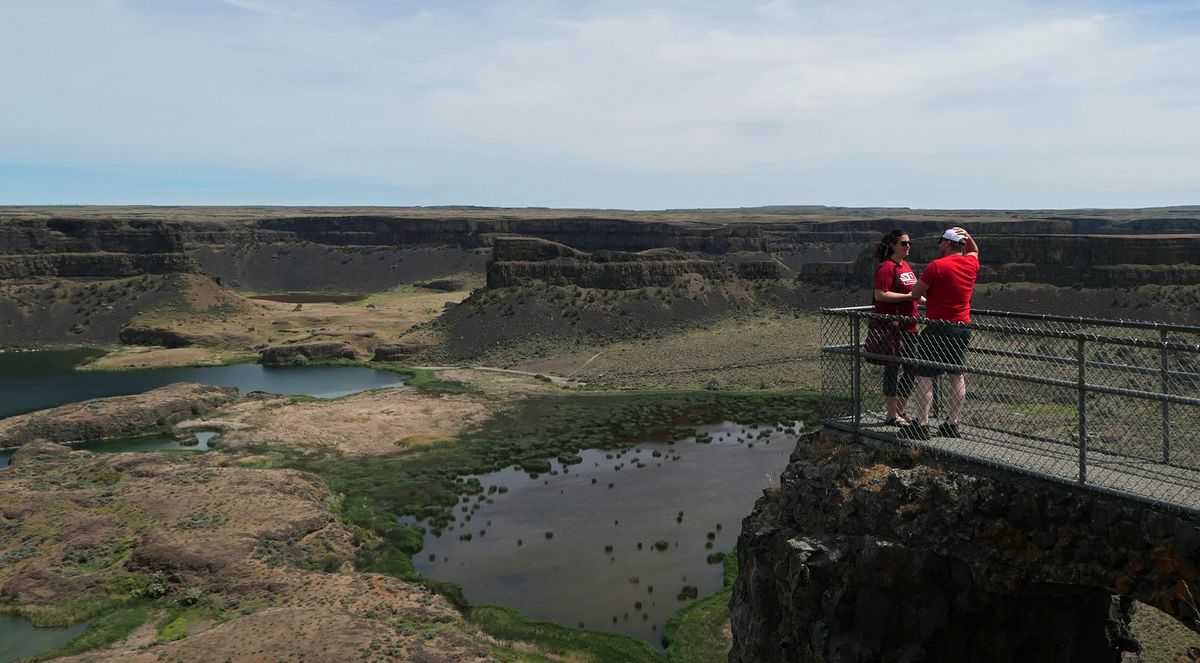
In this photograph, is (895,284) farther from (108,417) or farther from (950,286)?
(108,417)

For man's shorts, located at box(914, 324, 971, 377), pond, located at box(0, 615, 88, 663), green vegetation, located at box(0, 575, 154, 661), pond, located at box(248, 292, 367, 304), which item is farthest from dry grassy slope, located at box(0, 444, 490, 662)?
pond, located at box(248, 292, 367, 304)

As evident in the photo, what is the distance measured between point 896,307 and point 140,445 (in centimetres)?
4455

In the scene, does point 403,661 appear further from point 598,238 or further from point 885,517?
point 598,238

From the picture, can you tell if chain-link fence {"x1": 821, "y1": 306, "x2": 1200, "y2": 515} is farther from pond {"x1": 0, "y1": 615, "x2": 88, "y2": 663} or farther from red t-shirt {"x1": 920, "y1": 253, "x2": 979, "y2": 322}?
pond {"x1": 0, "y1": 615, "x2": 88, "y2": 663}

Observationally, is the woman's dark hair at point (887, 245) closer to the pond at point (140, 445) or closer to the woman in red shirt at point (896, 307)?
the woman in red shirt at point (896, 307)

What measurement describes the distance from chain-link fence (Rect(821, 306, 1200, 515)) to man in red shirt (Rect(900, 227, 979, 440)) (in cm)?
2

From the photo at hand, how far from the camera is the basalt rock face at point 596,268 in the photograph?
85500 millimetres

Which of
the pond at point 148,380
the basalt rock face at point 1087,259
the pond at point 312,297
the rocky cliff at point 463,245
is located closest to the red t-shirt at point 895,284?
the pond at point 148,380

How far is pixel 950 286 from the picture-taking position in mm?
10203

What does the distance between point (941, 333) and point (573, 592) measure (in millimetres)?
18263

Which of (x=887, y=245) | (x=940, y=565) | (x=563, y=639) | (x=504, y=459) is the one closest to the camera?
(x=940, y=565)

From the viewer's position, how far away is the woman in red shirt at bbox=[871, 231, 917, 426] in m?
10.4

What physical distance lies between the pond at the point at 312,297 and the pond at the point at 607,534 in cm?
8973

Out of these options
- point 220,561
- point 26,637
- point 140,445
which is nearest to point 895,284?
point 220,561
